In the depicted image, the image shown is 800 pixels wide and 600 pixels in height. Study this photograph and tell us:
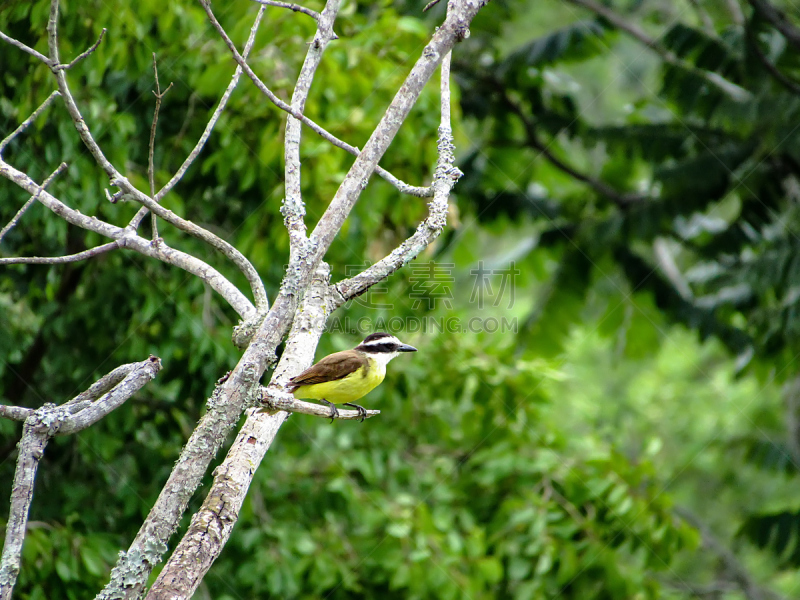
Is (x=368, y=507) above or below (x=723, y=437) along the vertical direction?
above

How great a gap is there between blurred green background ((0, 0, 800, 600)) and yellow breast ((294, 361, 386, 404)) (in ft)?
3.90

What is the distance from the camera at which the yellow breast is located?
156 inches

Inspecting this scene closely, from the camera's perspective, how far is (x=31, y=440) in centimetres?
208

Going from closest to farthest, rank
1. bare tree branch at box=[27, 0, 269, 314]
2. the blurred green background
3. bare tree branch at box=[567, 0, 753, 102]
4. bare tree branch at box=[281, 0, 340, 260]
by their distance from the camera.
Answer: bare tree branch at box=[27, 0, 269, 314] → bare tree branch at box=[281, 0, 340, 260] → the blurred green background → bare tree branch at box=[567, 0, 753, 102]

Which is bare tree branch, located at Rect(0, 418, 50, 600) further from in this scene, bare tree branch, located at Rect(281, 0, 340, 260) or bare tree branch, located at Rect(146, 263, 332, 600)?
bare tree branch, located at Rect(281, 0, 340, 260)

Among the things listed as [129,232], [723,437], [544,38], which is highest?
[544,38]

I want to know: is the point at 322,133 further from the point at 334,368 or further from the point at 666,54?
the point at 666,54

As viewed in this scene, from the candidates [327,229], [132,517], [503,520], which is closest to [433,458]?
[503,520]

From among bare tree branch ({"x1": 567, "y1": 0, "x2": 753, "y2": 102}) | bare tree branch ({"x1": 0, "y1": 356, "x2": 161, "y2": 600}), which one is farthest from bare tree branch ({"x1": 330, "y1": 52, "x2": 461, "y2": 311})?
bare tree branch ({"x1": 567, "y1": 0, "x2": 753, "y2": 102})

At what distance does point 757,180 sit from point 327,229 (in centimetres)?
668

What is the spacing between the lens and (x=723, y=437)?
606 inches

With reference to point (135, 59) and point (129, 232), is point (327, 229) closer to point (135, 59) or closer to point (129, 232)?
point (129, 232)

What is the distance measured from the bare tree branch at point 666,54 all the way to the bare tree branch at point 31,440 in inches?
288

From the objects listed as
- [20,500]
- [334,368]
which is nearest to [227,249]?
[20,500]
